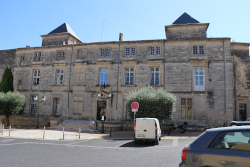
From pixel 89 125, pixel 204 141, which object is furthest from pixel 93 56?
pixel 204 141

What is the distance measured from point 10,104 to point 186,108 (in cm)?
1966

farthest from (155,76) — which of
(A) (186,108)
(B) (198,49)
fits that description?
(B) (198,49)

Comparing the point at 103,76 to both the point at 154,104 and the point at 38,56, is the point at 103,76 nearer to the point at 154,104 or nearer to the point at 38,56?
the point at 154,104

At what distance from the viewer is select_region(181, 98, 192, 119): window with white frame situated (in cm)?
2069

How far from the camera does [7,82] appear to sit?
84.4 feet

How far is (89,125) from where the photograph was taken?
1981 cm

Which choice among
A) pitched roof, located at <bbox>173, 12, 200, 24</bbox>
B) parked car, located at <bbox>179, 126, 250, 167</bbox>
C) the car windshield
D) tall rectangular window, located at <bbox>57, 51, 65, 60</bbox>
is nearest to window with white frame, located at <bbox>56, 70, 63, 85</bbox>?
tall rectangular window, located at <bbox>57, 51, 65, 60</bbox>

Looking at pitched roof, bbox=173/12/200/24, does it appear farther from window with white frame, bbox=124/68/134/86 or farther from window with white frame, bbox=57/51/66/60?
window with white frame, bbox=57/51/66/60

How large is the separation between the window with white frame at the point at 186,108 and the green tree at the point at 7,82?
21564mm

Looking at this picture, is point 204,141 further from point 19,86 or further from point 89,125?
point 19,86

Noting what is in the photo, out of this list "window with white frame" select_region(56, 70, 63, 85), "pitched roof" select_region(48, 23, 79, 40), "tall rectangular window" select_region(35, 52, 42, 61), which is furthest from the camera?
"pitched roof" select_region(48, 23, 79, 40)

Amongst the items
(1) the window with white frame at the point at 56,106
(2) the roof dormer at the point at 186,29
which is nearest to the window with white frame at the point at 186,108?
(2) the roof dormer at the point at 186,29

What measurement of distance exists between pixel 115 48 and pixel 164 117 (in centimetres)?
1052

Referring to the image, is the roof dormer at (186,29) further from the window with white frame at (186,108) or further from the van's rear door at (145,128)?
the van's rear door at (145,128)
